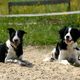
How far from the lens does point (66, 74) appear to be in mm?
8523

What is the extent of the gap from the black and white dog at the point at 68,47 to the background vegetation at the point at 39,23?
2550 mm

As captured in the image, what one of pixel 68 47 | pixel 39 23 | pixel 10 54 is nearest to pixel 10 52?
pixel 10 54

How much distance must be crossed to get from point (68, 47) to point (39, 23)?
5849 millimetres

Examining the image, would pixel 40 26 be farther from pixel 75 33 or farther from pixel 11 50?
pixel 11 50

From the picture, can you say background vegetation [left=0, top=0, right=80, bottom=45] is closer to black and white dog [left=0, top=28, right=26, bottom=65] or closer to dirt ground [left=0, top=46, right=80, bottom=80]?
black and white dog [left=0, top=28, right=26, bottom=65]

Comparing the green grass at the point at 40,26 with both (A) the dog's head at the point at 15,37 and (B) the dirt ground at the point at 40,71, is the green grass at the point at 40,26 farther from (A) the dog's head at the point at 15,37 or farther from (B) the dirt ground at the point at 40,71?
(B) the dirt ground at the point at 40,71

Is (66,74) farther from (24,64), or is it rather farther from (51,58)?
(51,58)

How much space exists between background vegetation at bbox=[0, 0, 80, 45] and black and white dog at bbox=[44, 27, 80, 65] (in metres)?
2.55

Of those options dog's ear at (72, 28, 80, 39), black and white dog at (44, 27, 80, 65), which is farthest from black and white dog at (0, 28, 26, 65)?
dog's ear at (72, 28, 80, 39)

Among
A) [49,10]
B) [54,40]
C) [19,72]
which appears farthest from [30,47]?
[49,10]

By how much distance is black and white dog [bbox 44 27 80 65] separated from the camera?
9938 millimetres

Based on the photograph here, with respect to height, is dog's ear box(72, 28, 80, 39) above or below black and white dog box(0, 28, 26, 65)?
above

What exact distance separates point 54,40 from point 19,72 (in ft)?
15.0

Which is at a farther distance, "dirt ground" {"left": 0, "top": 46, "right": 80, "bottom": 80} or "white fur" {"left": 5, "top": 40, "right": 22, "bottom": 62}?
"white fur" {"left": 5, "top": 40, "right": 22, "bottom": 62}
